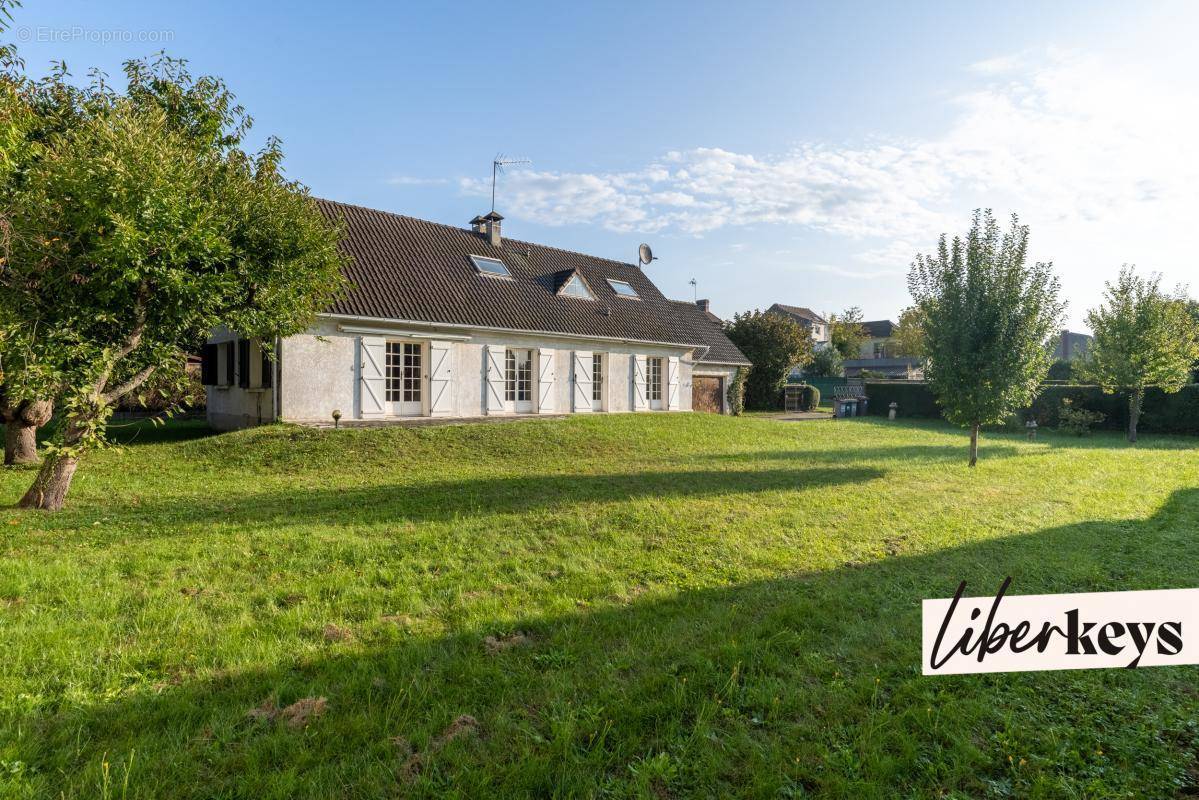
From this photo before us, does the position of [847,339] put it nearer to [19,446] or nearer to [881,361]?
[881,361]

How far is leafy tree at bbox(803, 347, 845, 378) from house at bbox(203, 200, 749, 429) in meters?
23.1

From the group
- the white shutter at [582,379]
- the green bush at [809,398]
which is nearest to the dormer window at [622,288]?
the white shutter at [582,379]

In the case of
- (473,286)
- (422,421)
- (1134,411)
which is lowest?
(422,421)

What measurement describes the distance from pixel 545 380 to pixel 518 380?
0.78 m

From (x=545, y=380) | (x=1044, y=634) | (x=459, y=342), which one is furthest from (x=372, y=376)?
(x=1044, y=634)

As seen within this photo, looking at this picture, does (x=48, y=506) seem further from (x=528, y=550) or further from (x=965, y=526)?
(x=965, y=526)

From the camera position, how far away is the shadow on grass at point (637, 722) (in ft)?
7.91

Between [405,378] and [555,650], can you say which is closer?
[555,650]

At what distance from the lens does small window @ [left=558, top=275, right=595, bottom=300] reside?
19.1m

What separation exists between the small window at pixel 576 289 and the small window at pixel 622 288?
1883 millimetres

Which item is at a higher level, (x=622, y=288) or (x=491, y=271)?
(x=622, y=288)

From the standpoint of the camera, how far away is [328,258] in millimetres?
8859

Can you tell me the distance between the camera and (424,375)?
14953mm

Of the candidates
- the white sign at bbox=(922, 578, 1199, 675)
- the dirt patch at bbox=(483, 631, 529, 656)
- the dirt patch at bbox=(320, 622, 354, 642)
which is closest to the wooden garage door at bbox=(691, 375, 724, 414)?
the white sign at bbox=(922, 578, 1199, 675)
